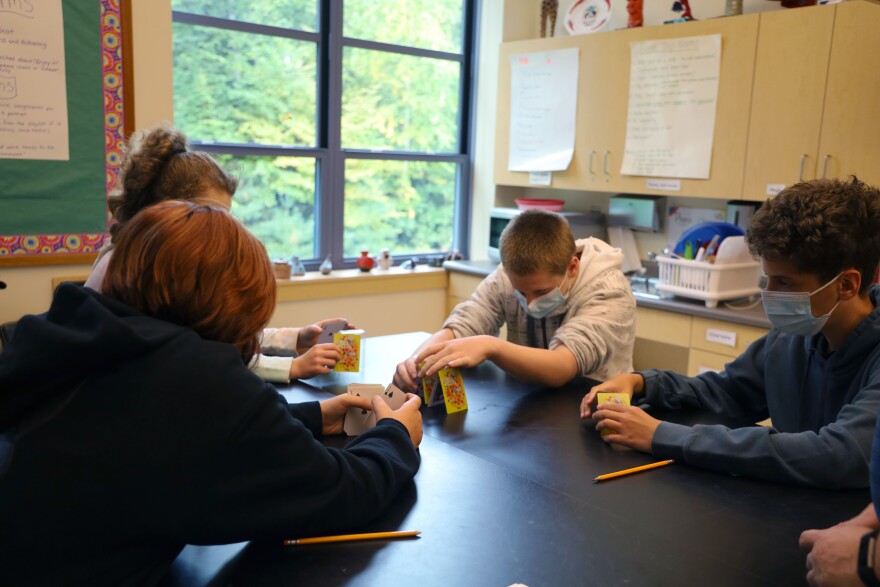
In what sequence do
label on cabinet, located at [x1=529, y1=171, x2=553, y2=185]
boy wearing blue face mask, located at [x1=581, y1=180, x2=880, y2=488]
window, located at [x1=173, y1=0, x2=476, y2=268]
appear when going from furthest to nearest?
label on cabinet, located at [x1=529, y1=171, x2=553, y2=185]
window, located at [x1=173, y1=0, x2=476, y2=268]
boy wearing blue face mask, located at [x1=581, y1=180, x2=880, y2=488]

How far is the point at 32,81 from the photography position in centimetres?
302

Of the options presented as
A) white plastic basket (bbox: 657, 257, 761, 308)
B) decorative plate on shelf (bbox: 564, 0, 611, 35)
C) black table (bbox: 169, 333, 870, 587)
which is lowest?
black table (bbox: 169, 333, 870, 587)

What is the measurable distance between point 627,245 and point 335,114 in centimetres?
178

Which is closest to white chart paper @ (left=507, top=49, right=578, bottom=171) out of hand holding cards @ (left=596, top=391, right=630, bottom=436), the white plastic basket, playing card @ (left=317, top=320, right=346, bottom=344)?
the white plastic basket

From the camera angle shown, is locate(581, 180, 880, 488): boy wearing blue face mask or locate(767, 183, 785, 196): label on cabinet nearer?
locate(581, 180, 880, 488): boy wearing blue face mask

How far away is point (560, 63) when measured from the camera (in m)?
4.18

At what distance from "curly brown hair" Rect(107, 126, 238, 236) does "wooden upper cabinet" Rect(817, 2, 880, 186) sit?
2498mm

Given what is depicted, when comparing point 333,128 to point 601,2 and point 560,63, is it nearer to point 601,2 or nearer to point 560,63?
point 560,63

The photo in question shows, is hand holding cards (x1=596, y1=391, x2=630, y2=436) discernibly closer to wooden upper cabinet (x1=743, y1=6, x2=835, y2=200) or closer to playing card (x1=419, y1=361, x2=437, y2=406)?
playing card (x1=419, y1=361, x2=437, y2=406)

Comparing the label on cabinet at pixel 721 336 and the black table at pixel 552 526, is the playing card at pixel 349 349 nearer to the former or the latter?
the black table at pixel 552 526

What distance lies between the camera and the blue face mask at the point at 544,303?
7.38 feet

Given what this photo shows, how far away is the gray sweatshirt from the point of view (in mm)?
2170

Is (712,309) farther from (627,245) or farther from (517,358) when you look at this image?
(517,358)

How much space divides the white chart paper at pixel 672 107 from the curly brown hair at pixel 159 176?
2.46 m
